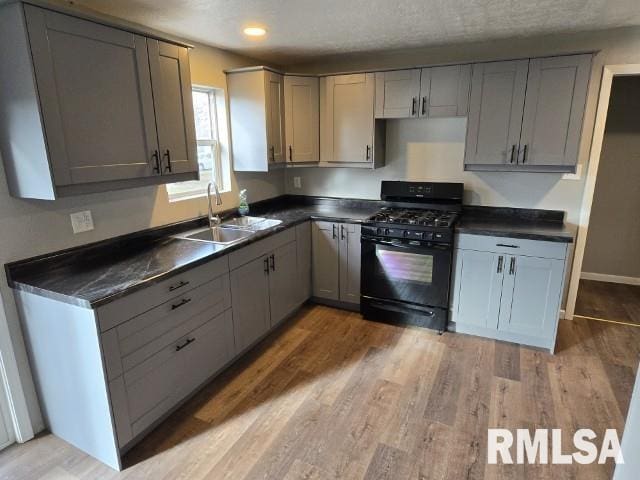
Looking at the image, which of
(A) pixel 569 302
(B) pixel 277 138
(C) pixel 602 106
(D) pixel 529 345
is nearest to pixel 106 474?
(B) pixel 277 138

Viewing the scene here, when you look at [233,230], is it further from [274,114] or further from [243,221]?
[274,114]

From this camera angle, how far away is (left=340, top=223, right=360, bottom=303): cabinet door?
11.0ft

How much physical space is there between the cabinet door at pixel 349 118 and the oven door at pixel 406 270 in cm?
85

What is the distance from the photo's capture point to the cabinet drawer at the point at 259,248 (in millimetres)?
2545

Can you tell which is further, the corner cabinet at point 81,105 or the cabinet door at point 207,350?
the cabinet door at point 207,350

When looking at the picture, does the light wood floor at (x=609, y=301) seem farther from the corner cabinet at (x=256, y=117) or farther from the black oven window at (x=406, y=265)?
the corner cabinet at (x=256, y=117)

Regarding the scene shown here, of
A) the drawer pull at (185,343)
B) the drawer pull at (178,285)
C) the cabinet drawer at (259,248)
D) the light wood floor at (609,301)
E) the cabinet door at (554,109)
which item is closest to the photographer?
the drawer pull at (178,285)

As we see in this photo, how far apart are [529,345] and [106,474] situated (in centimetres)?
293

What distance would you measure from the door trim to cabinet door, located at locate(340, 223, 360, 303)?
1.84 m

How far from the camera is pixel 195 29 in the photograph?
256 cm

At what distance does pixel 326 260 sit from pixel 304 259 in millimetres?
214

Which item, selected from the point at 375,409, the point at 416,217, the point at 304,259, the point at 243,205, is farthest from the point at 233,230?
the point at 375,409

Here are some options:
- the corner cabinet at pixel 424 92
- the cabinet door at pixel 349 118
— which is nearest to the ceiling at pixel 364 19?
the corner cabinet at pixel 424 92

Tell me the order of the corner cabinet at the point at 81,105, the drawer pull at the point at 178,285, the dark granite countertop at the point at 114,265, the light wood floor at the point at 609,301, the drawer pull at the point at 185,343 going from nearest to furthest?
the corner cabinet at the point at 81,105, the dark granite countertop at the point at 114,265, the drawer pull at the point at 178,285, the drawer pull at the point at 185,343, the light wood floor at the point at 609,301
